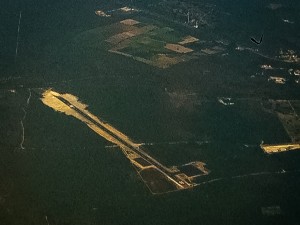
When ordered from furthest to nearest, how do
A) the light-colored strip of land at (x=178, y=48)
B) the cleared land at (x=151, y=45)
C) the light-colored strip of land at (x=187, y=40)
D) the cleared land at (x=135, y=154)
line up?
the light-colored strip of land at (x=187, y=40), the light-colored strip of land at (x=178, y=48), the cleared land at (x=151, y=45), the cleared land at (x=135, y=154)

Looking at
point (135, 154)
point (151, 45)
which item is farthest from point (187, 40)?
point (135, 154)

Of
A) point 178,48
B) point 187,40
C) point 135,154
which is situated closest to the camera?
point 135,154

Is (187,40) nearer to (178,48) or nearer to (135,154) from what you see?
(178,48)

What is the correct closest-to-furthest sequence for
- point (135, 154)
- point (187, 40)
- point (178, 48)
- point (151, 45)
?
point (135, 154), point (178, 48), point (151, 45), point (187, 40)

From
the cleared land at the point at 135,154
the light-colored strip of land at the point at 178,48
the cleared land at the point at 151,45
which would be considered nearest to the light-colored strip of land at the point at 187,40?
the cleared land at the point at 151,45

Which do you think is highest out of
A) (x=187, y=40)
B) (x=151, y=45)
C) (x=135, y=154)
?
(x=187, y=40)

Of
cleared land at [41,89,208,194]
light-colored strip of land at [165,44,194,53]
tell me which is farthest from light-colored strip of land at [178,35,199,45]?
cleared land at [41,89,208,194]

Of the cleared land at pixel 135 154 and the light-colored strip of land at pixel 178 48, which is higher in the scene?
the light-colored strip of land at pixel 178 48

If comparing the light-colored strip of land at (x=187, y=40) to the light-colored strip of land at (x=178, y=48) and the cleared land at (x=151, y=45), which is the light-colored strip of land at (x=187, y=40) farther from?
the light-colored strip of land at (x=178, y=48)

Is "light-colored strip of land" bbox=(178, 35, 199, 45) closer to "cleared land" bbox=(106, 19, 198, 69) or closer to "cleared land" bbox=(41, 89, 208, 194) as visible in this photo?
"cleared land" bbox=(106, 19, 198, 69)

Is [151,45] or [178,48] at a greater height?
[178,48]

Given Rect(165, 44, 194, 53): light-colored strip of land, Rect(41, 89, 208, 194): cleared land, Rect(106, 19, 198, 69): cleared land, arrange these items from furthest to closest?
Rect(165, 44, 194, 53): light-colored strip of land → Rect(106, 19, 198, 69): cleared land → Rect(41, 89, 208, 194): cleared land
